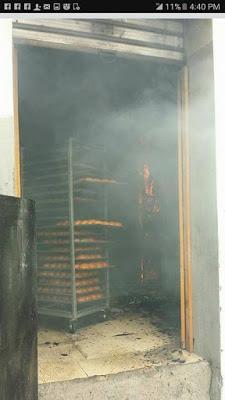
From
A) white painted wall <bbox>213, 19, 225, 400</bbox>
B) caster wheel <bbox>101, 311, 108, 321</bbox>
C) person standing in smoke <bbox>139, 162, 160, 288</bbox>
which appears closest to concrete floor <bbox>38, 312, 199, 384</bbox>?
caster wheel <bbox>101, 311, 108, 321</bbox>

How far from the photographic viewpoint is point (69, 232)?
557cm

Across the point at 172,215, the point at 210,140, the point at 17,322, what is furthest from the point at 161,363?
the point at 172,215

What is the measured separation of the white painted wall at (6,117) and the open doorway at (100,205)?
1314 millimetres

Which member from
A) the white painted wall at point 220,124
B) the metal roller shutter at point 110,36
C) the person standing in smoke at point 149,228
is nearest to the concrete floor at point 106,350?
the white painted wall at point 220,124

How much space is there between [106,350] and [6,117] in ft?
10.0

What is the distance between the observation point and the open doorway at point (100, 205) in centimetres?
504

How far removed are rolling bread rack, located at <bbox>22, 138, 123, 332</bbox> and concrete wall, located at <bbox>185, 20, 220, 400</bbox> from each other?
5.90 feet

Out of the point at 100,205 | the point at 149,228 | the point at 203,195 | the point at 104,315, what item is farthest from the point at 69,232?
the point at 149,228

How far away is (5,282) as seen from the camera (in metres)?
1.63

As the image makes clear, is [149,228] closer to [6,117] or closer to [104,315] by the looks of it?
[104,315]

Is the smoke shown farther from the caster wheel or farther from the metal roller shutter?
the caster wheel

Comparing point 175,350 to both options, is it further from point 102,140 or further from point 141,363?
point 102,140

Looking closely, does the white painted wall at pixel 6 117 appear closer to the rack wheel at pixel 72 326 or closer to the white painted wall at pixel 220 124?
the white painted wall at pixel 220 124

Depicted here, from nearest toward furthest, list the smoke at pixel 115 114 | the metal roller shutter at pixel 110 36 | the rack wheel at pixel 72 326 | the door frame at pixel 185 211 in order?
the metal roller shutter at pixel 110 36
the door frame at pixel 185 211
the rack wheel at pixel 72 326
the smoke at pixel 115 114
